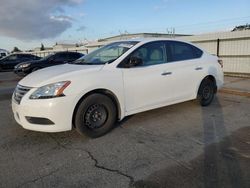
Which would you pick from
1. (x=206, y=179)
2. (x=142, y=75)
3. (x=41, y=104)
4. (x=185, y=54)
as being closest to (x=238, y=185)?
(x=206, y=179)

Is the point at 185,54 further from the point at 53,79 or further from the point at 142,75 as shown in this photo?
the point at 53,79

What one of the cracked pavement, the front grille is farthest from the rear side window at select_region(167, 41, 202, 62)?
the front grille

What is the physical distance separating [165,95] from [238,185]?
2.56 metres

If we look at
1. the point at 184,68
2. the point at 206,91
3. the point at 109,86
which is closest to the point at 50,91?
the point at 109,86

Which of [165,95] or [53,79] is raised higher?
[53,79]

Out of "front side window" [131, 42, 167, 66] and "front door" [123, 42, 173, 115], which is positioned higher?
"front side window" [131, 42, 167, 66]

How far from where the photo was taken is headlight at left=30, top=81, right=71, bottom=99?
147 inches

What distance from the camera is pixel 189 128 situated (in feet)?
15.2

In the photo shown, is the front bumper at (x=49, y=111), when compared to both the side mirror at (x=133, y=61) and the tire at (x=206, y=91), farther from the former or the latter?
the tire at (x=206, y=91)

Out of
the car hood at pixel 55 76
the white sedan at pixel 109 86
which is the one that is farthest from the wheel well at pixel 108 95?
the car hood at pixel 55 76

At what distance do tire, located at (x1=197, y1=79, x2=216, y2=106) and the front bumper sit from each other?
339 centimetres

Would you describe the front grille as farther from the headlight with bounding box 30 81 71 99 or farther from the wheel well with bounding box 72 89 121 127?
the wheel well with bounding box 72 89 121 127

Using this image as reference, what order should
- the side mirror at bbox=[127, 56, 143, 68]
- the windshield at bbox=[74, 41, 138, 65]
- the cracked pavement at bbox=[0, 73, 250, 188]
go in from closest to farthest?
the cracked pavement at bbox=[0, 73, 250, 188]
the side mirror at bbox=[127, 56, 143, 68]
the windshield at bbox=[74, 41, 138, 65]

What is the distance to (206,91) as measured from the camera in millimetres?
6078
